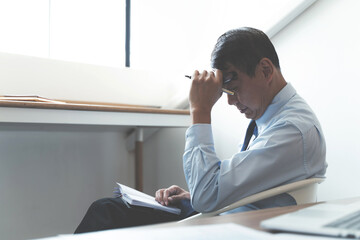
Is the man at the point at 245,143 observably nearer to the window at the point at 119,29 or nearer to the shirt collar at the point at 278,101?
the shirt collar at the point at 278,101

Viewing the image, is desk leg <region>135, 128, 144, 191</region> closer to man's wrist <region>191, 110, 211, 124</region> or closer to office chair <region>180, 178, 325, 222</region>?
man's wrist <region>191, 110, 211, 124</region>

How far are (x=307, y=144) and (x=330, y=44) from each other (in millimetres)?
710

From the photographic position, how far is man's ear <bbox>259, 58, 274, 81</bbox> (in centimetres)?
119

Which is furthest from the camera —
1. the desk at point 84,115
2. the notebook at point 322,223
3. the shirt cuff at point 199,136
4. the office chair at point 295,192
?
the desk at point 84,115

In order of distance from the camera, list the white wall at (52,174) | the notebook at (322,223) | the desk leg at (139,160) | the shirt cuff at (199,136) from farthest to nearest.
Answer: the desk leg at (139,160) < the white wall at (52,174) < the shirt cuff at (199,136) < the notebook at (322,223)

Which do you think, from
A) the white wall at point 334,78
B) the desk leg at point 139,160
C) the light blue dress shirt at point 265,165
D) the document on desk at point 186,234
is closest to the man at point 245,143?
the light blue dress shirt at point 265,165

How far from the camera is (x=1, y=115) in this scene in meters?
1.47

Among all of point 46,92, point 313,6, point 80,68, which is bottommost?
point 46,92

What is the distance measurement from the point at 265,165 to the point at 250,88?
12.3 inches

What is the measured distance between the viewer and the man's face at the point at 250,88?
3.89ft

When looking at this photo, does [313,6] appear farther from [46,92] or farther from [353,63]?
[46,92]

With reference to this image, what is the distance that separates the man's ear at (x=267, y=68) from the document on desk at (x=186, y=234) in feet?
2.59

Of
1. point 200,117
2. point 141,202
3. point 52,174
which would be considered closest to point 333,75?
point 200,117

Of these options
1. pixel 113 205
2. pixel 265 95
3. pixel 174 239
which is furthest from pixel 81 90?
pixel 174 239
